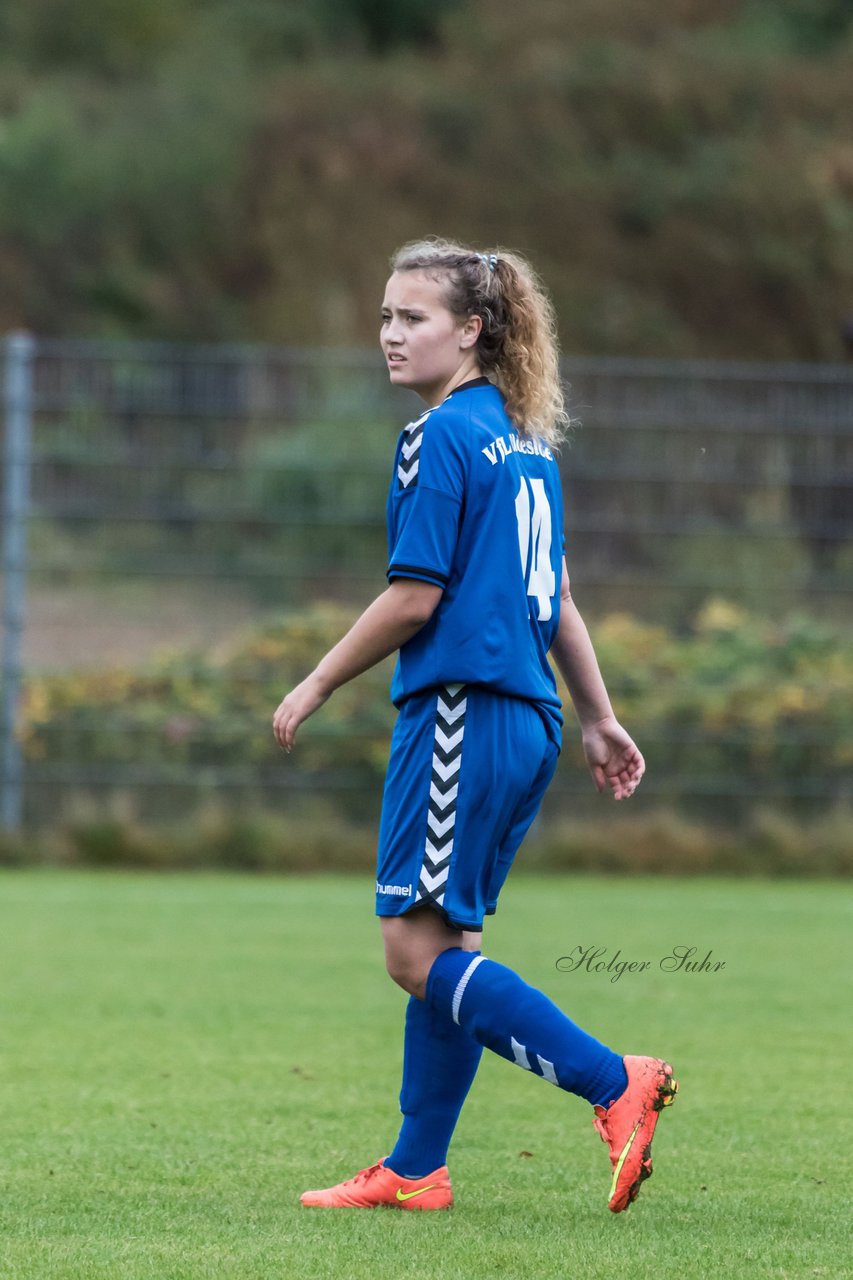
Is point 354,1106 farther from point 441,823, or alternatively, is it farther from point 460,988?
point 441,823

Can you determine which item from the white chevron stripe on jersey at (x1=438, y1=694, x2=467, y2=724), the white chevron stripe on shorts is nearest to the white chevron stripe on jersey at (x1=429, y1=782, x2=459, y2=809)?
the white chevron stripe on shorts

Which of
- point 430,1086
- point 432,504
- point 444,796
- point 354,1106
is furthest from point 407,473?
point 354,1106

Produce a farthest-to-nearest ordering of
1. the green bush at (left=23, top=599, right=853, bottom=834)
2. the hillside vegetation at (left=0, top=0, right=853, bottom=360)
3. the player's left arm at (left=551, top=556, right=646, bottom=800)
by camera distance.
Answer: the hillside vegetation at (left=0, top=0, right=853, bottom=360) < the green bush at (left=23, top=599, right=853, bottom=834) < the player's left arm at (left=551, top=556, right=646, bottom=800)

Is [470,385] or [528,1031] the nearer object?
[528,1031]

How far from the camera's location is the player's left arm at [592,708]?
365cm

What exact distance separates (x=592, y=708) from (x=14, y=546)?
6.63 metres

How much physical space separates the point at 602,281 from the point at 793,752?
16.9 m

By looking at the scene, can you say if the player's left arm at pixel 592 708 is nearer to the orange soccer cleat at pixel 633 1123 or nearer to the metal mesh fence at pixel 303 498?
the orange soccer cleat at pixel 633 1123

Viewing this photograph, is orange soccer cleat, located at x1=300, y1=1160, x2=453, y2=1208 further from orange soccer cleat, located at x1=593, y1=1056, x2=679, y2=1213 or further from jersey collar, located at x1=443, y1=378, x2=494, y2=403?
jersey collar, located at x1=443, y1=378, x2=494, y2=403

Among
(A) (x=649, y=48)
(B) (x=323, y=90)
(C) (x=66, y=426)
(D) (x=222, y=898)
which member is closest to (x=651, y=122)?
(A) (x=649, y=48)

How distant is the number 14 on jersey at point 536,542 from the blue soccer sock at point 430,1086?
0.73 m

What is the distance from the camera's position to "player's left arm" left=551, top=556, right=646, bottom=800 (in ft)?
→ 12.0

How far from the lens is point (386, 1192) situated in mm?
3461

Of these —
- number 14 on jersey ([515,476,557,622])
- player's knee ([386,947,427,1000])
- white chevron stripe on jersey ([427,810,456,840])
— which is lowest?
player's knee ([386,947,427,1000])
